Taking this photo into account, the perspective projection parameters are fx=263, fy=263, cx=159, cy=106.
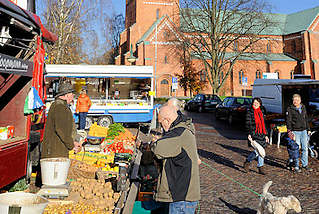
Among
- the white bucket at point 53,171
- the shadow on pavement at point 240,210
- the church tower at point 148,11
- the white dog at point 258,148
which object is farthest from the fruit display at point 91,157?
the church tower at point 148,11

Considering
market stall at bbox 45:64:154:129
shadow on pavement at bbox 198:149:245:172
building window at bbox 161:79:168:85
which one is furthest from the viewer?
building window at bbox 161:79:168:85

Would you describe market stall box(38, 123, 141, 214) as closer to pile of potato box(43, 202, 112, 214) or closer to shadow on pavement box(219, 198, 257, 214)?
pile of potato box(43, 202, 112, 214)

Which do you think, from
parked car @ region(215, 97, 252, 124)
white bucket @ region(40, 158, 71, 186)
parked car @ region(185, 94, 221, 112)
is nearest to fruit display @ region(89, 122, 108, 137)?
white bucket @ region(40, 158, 71, 186)

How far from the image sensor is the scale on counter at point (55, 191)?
3.77 meters

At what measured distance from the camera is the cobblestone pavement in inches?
187

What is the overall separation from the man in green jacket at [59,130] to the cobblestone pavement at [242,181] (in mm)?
2530

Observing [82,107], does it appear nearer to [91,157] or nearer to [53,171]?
[91,157]

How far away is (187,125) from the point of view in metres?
2.85

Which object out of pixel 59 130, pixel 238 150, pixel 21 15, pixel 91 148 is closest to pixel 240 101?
pixel 238 150

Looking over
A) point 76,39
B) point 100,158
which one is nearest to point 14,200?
point 100,158

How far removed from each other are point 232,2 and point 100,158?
25459 mm

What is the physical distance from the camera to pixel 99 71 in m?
13.3

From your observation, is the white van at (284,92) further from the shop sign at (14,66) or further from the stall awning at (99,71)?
the shop sign at (14,66)

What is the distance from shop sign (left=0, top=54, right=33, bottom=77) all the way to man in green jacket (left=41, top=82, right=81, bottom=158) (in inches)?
27.5
